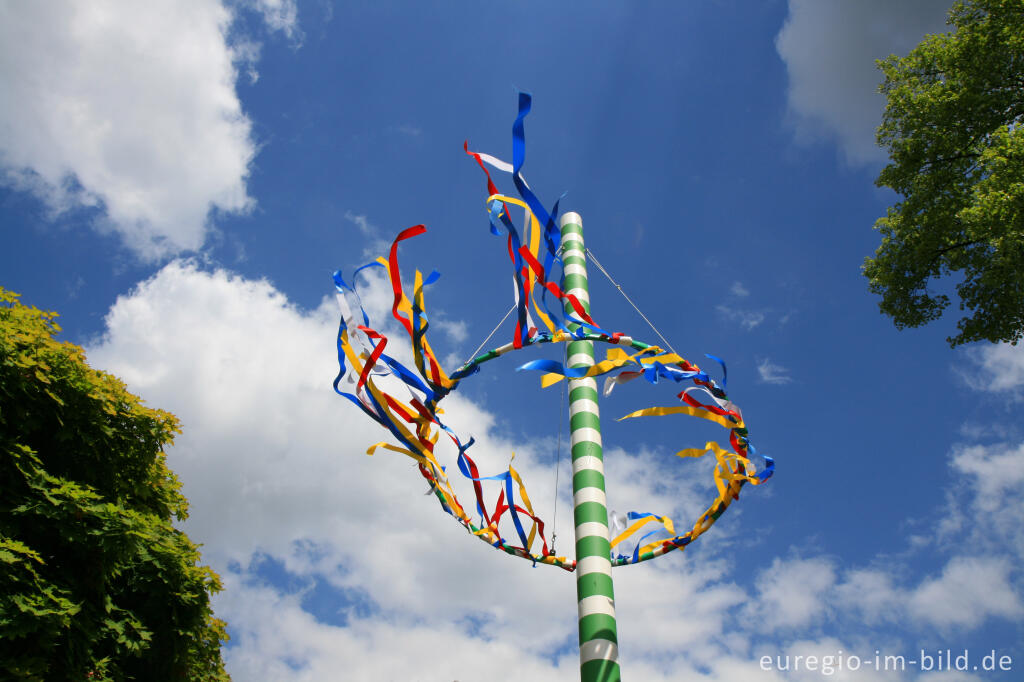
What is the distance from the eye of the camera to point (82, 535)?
782 cm

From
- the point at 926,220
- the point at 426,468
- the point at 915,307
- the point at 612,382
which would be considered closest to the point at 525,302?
the point at 612,382

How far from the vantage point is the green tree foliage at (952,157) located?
35.2ft

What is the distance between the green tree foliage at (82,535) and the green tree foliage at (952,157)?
44.0 ft

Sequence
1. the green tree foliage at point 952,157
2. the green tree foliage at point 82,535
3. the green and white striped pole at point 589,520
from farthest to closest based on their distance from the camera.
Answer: the green tree foliage at point 952,157
the green and white striped pole at point 589,520
the green tree foliage at point 82,535

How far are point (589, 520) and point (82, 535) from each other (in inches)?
263

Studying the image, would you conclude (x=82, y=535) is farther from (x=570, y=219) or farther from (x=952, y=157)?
(x=952, y=157)

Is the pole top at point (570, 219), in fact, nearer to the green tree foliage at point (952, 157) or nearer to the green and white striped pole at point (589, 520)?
the green and white striped pole at point (589, 520)

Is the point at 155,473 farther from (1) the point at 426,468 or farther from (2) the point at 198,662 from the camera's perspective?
(1) the point at 426,468

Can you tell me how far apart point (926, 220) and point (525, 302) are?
9.02 meters

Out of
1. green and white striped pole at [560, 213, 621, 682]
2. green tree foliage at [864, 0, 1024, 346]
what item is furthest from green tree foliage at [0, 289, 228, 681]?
green tree foliage at [864, 0, 1024, 346]

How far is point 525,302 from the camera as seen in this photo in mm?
7945

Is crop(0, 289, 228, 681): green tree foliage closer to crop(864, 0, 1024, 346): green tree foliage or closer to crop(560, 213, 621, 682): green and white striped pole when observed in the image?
crop(560, 213, 621, 682): green and white striped pole

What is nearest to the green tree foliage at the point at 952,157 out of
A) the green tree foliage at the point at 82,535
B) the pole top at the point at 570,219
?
the pole top at the point at 570,219

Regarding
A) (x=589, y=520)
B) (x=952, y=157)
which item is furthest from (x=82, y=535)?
(x=952, y=157)
